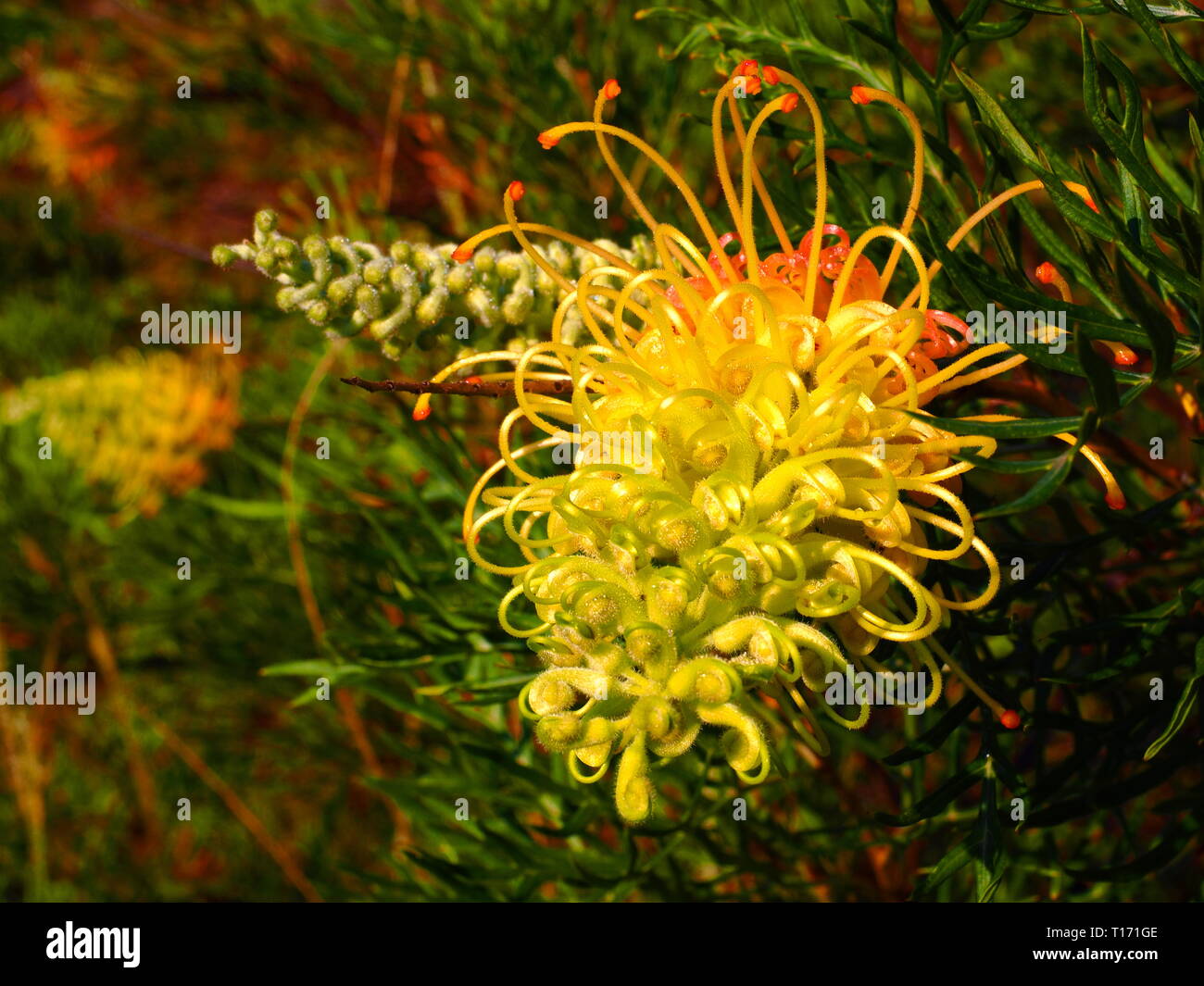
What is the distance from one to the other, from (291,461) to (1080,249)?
0.69 metres

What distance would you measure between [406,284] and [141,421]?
98 cm

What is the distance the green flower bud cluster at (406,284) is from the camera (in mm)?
574

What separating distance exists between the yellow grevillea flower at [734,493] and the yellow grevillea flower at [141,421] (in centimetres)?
95

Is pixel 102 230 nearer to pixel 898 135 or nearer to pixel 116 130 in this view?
pixel 116 130

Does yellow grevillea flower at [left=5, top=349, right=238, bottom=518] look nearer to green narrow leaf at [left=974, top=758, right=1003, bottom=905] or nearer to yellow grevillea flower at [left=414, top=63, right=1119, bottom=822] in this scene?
yellow grevillea flower at [left=414, top=63, right=1119, bottom=822]

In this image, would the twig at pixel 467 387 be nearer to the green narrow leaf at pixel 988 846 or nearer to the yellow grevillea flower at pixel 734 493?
the yellow grevillea flower at pixel 734 493

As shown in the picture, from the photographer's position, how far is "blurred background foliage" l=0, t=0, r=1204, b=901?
60cm

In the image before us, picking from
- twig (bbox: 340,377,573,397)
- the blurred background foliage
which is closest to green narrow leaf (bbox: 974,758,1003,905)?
the blurred background foliage

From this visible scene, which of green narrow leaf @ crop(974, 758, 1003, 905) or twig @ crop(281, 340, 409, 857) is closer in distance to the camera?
green narrow leaf @ crop(974, 758, 1003, 905)

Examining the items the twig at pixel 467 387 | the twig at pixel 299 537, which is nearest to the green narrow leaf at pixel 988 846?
the twig at pixel 467 387

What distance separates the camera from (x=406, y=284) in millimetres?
590

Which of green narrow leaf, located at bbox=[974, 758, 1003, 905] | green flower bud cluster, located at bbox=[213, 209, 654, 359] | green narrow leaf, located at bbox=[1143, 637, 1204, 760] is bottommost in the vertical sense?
green narrow leaf, located at bbox=[974, 758, 1003, 905]

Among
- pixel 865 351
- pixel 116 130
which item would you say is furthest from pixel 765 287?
pixel 116 130

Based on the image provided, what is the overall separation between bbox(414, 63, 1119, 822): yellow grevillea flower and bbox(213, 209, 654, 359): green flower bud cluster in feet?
0.14
